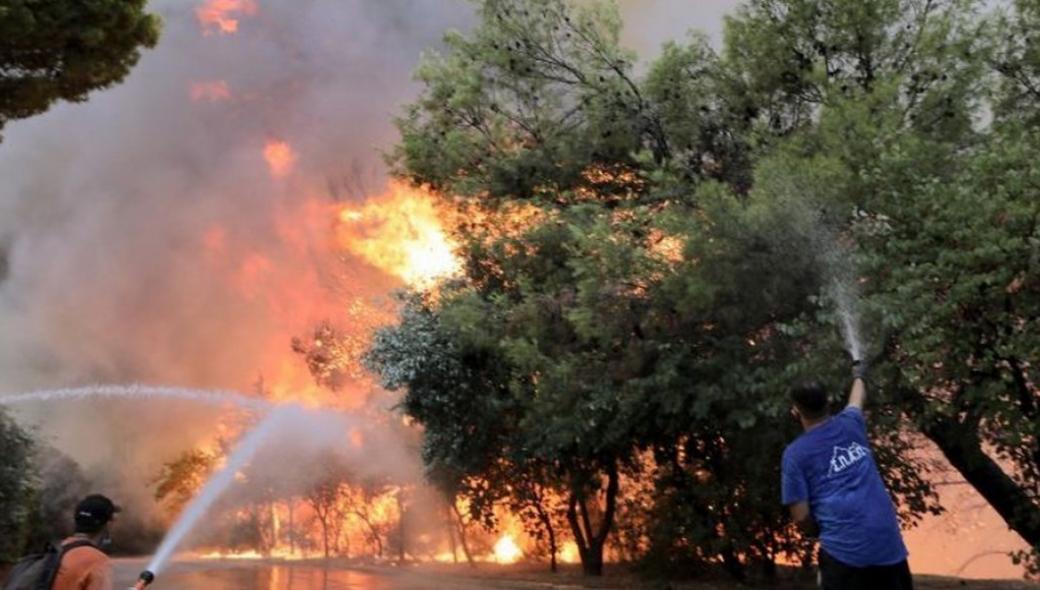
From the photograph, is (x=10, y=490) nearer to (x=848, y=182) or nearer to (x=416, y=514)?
Result: (x=416, y=514)

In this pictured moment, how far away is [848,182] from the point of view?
385 inches

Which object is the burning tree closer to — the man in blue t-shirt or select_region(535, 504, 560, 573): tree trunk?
select_region(535, 504, 560, 573): tree trunk

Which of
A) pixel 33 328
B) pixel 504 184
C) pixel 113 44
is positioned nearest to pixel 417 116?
pixel 504 184

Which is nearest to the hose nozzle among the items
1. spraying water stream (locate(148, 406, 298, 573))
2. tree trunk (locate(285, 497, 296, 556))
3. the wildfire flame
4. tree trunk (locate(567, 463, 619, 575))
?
spraying water stream (locate(148, 406, 298, 573))

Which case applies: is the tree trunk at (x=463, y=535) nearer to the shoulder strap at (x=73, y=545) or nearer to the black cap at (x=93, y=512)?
the black cap at (x=93, y=512)

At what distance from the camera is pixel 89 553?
3.73 m

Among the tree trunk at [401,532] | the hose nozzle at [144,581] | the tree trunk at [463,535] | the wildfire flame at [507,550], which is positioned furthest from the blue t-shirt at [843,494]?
the tree trunk at [401,532]

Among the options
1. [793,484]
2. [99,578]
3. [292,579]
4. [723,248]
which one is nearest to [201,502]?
[99,578]

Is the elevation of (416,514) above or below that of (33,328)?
below

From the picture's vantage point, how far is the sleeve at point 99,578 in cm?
368

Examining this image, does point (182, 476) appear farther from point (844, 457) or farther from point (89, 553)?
point (844, 457)

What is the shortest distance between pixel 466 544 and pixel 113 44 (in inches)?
720

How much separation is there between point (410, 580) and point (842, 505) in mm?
18207

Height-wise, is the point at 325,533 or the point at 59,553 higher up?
the point at 325,533
